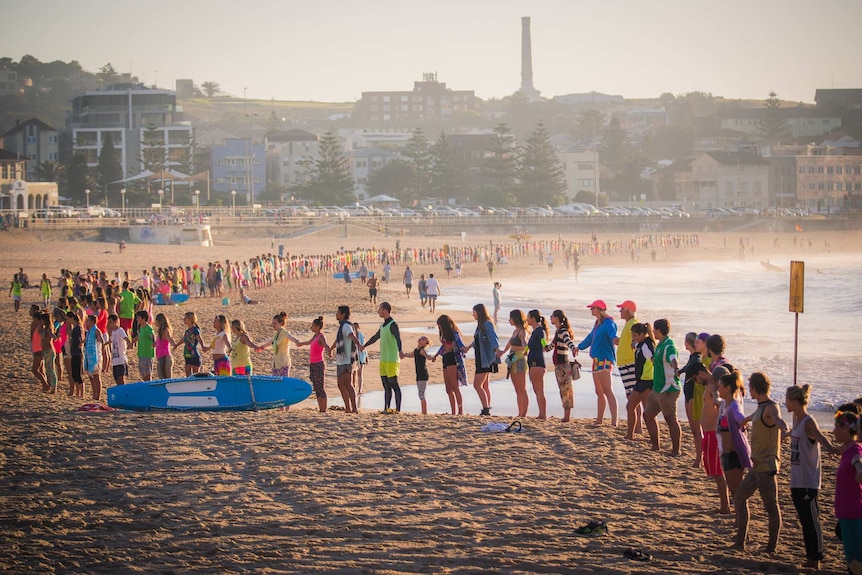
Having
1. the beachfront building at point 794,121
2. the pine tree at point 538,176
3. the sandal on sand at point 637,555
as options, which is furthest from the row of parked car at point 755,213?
the sandal on sand at point 637,555

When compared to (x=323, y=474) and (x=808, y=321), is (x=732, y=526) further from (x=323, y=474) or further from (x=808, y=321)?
(x=808, y=321)

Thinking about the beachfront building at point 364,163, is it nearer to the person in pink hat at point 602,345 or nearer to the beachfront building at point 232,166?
the beachfront building at point 232,166

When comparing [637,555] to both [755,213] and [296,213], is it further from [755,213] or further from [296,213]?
[755,213]

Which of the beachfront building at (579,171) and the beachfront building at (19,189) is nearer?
the beachfront building at (19,189)

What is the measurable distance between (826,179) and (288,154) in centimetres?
6014

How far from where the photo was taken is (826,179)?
365 ft

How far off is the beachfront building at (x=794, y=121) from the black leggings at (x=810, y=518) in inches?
5454

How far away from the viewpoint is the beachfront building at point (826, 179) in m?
108

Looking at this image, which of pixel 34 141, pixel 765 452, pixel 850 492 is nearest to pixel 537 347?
pixel 765 452

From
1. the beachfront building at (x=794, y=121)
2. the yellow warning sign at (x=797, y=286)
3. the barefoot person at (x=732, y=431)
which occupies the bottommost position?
the barefoot person at (x=732, y=431)

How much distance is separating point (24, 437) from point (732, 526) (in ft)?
20.9

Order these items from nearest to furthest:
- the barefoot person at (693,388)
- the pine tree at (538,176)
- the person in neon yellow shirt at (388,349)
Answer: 1. the barefoot person at (693,388)
2. the person in neon yellow shirt at (388,349)
3. the pine tree at (538,176)

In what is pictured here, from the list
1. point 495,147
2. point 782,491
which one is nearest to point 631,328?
point 782,491

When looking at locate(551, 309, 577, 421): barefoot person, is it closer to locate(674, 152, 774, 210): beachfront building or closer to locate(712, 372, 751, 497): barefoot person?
locate(712, 372, 751, 497): barefoot person
